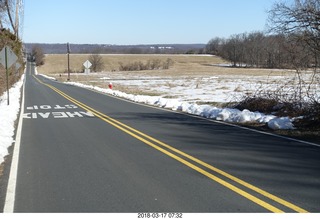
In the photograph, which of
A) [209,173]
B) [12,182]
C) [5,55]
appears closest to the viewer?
[12,182]

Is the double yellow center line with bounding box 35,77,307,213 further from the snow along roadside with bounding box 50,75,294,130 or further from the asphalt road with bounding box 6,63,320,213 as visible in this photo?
the snow along roadside with bounding box 50,75,294,130

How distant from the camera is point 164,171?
7.16 meters

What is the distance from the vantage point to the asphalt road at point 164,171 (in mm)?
5402

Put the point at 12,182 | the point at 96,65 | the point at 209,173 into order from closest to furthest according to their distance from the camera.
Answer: the point at 12,182 → the point at 209,173 → the point at 96,65

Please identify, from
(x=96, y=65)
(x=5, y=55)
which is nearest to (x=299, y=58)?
(x=5, y=55)

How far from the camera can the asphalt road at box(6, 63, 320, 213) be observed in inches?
213

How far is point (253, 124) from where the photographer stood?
44.0 ft

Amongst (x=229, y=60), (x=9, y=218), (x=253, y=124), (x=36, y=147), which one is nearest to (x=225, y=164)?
(x=9, y=218)

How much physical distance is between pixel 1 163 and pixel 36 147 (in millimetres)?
1750

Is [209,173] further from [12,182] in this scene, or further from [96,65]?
[96,65]

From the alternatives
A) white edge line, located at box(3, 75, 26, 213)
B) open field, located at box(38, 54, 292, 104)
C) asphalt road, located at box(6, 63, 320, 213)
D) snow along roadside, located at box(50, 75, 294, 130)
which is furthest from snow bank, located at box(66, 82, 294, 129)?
white edge line, located at box(3, 75, 26, 213)

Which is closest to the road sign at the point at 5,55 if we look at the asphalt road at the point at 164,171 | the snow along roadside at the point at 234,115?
the snow along roadside at the point at 234,115

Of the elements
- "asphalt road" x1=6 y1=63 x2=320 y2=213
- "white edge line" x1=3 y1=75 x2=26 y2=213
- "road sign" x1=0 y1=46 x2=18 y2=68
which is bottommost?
"white edge line" x1=3 y1=75 x2=26 y2=213

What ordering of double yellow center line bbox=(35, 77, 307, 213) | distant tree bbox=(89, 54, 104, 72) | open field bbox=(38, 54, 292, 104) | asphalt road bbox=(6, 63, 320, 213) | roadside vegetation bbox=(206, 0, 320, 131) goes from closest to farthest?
double yellow center line bbox=(35, 77, 307, 213) < asphalt road bbox=(6, 63, 320, 213) < roadside vegetation bbox=(206, 0, 320, 131) < open field bbox=(38, 54, 292, 104) < distant tree bbox=(89, 54, 104, 72)
